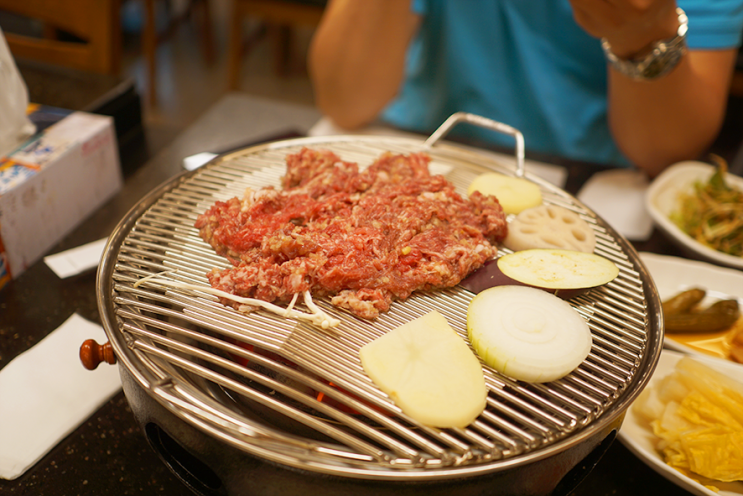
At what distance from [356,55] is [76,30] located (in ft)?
5.72

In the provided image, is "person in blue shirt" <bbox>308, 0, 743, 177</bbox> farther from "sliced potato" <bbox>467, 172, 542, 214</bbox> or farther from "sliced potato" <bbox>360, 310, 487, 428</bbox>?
"sliced potato" <bbox>360, 310, 487, 428</bbox>

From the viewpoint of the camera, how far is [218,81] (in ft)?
20.2

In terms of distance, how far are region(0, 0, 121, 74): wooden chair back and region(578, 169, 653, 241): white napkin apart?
284 centimetres

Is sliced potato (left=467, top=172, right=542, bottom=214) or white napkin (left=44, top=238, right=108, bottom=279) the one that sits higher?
sliced potato (left=467, top=172, right=542, bottom=214)

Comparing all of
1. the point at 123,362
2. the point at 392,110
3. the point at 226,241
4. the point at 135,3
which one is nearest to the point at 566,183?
the point at 392,110

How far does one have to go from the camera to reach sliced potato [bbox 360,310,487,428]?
3.15 ft

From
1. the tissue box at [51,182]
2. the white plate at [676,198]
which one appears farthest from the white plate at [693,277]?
the tissue box at [51,182]

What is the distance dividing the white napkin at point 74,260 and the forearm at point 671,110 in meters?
2.37

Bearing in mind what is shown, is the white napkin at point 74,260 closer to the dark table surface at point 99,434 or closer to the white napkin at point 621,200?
Answer: the dark table surface at point 99,434

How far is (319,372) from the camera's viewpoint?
1.01m

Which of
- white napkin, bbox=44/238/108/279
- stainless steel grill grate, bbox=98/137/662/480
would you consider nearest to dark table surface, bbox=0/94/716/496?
white napkin, bbox=44/238/108/279

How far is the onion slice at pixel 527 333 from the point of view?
106 cm

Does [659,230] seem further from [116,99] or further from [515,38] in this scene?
[116,99]

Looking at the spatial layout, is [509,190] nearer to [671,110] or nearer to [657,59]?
[657,59]
